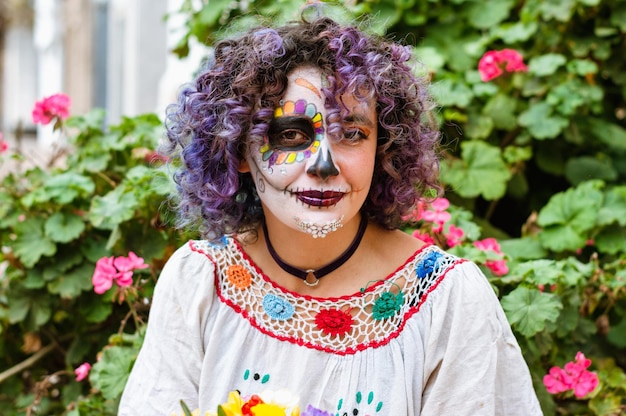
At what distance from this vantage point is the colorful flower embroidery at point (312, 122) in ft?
5.80

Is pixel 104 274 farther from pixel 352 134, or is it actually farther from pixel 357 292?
pixel 352 134

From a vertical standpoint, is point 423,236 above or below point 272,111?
below

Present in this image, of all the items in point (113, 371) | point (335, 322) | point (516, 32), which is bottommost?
point (113, 371)

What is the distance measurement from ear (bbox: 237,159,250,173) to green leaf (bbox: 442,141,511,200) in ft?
4.08

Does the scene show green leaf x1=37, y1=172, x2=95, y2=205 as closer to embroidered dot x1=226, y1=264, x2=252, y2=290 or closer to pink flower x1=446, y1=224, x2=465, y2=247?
embroidered dot x1=226, y1=264, x2=252, y2=290

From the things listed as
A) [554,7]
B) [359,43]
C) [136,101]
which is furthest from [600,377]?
[136,101]

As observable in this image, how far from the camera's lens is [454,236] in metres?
2.49

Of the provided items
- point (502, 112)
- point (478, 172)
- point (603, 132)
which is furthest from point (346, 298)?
point (603, 132)

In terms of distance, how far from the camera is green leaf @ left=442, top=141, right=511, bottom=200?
3.03m

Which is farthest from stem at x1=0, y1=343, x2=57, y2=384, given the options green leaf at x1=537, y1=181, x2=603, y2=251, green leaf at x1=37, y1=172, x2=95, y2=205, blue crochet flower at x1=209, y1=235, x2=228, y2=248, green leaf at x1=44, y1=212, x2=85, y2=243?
green leaf at x1=537, y1=181, x2=603, y2=251

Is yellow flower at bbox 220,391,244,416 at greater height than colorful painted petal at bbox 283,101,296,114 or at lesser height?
lesser

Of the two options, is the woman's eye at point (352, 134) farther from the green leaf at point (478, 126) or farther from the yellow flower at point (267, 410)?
the green leaf at point (478, 126)

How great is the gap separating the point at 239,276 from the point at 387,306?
36cm

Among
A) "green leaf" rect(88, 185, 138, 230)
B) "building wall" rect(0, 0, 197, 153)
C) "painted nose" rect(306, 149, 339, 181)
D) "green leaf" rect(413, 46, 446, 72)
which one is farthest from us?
"building wall" rect(0, 0, 197, 153)
